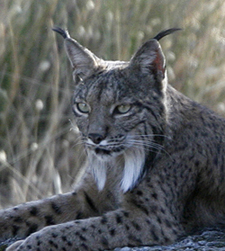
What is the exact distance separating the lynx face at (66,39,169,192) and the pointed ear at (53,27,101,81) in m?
0.08

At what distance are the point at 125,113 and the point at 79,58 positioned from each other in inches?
22.2

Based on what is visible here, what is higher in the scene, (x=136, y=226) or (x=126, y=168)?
(x=126, y=168)

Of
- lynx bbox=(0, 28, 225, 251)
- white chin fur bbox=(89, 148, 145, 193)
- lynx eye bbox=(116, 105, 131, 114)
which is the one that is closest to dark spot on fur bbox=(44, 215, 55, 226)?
lynx bbox=(0, 28, 225, 251)

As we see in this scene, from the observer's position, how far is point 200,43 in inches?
249

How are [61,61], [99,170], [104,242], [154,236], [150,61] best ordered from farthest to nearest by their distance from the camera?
1. [61,61]
2. [99,170]
3. [150,61]
4. [154,236]
5. [104,242]

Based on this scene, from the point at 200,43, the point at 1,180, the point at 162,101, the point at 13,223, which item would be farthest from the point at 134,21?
the point at 13,223

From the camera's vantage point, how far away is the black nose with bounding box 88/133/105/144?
354 centimetres

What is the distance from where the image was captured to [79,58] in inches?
159

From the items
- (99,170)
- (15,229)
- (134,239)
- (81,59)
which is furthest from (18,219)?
(81,59)

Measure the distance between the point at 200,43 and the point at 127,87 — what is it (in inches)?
107

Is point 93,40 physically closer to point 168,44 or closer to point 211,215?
point 168,44

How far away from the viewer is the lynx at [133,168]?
3508 mm

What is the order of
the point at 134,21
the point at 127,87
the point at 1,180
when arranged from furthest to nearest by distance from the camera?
the point at 134,21
the point at 1,180
the point at 127,87

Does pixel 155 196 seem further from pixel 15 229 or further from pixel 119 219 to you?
pixel 15 229
